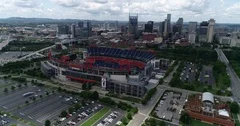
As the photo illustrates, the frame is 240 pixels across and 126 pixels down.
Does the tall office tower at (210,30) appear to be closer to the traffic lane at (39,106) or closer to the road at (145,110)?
the road at (145,110)

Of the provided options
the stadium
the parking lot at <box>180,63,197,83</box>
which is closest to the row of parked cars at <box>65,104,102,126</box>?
the stadium

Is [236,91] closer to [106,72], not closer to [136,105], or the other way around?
[136,105]

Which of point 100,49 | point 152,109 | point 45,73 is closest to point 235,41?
point 100,49

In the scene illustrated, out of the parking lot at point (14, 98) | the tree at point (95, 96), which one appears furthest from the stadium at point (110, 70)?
the parking lot at point (14, 98)

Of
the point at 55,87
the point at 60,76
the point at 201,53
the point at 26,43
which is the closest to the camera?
the point at 55,87

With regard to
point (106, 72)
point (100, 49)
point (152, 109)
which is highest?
point (100, 49)

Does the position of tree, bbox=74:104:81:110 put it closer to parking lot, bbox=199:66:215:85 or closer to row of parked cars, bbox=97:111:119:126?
row of parked cars, bbox=97:111:119:126
